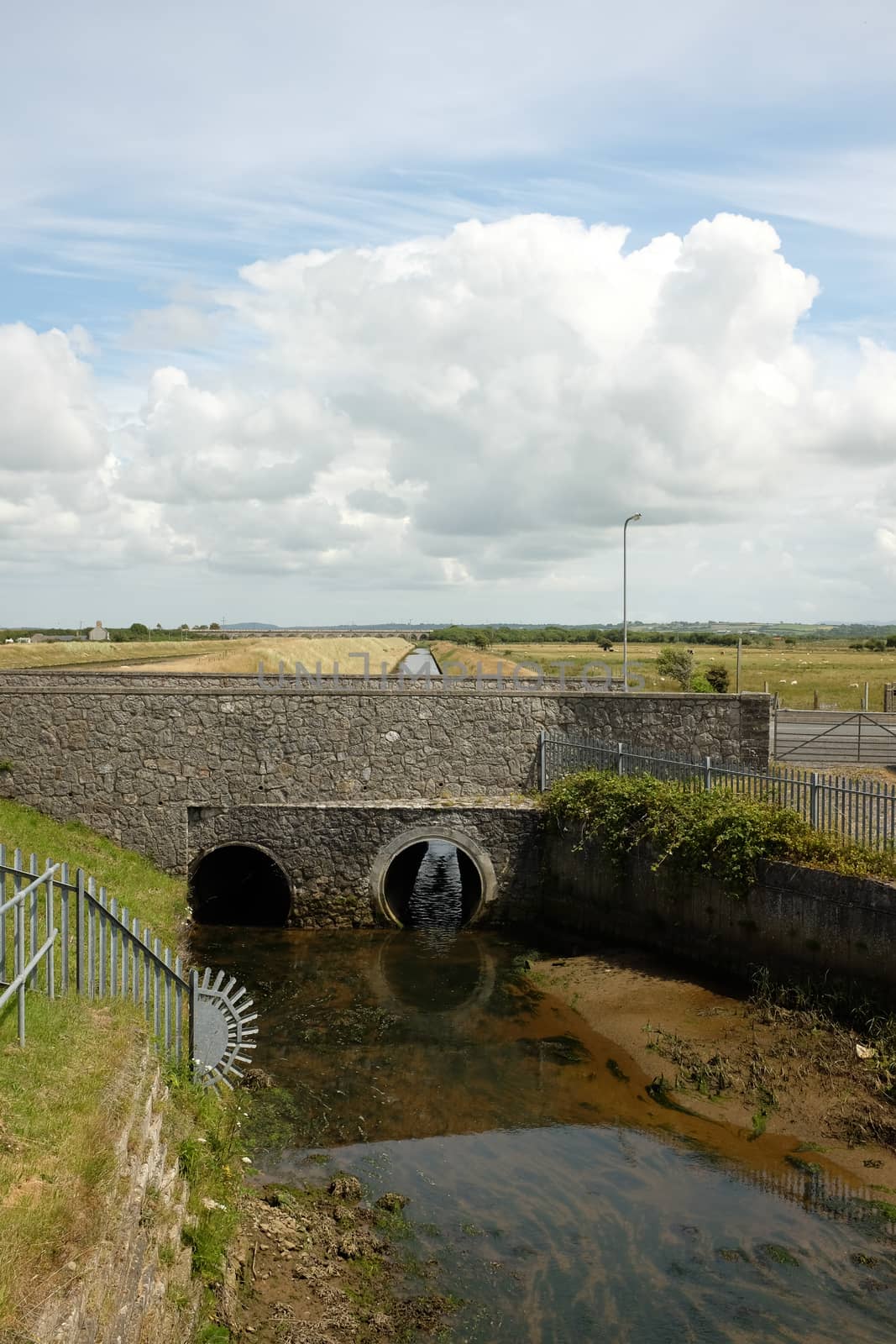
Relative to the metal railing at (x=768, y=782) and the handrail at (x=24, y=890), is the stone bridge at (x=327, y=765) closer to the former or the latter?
the metal railing at (x=768, y=782)

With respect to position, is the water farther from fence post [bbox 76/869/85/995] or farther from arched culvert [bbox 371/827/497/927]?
fence post [bbox 76/869/85/995]

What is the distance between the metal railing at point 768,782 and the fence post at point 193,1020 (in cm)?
955

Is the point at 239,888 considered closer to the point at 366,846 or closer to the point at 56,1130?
the point at 366,846

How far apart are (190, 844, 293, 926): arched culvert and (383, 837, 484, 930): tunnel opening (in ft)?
8.27

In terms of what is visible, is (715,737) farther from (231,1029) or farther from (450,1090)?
(231,1029)

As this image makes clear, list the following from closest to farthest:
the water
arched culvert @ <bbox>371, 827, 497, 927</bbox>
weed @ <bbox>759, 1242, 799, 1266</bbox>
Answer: weed @ <bbox>759, 1242, 799, 1266</bbox>, arched culvert @ <bbox>371, 827, 497, 927</bbox>, the water

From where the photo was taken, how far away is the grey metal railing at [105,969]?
809cm

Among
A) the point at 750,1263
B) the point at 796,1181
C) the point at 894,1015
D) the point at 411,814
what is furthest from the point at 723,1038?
the point at 411,814

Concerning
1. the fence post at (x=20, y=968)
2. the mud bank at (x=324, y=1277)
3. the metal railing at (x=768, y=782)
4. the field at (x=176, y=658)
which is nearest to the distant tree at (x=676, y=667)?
the field at (x=176, y=658)

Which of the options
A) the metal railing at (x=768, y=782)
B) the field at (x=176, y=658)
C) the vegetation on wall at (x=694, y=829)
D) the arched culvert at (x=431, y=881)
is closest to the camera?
the metal railing at (x=768, y=782)

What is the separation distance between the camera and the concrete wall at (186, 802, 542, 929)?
2158 centimetres

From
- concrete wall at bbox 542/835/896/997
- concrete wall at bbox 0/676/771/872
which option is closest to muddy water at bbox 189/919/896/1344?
concrete wall at bbox 542/835/896/997

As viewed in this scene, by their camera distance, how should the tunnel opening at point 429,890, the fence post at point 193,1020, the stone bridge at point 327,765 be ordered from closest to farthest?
the fence post at point 193,1020
the stone bridge at point 327,765
the tunnel opening at point 429,890

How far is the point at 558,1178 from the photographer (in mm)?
11453
